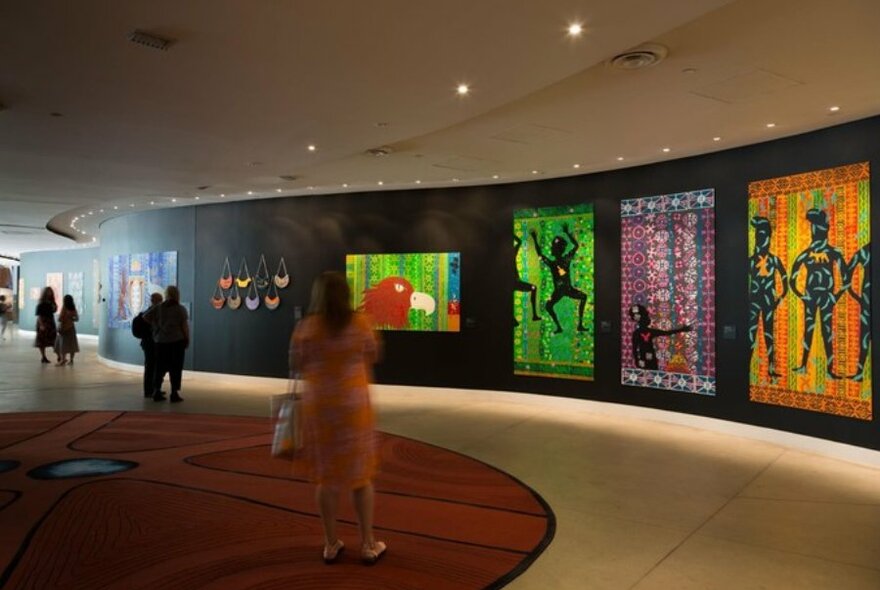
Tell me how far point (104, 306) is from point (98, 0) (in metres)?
12.5

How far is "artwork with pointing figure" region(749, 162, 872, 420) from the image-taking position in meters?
6.07

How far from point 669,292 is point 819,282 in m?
1.78

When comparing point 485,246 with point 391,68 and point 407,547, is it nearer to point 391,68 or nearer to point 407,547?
point 391,68

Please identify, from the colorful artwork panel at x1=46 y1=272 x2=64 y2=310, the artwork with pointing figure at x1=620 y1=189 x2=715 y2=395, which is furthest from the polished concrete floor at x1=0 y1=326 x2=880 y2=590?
the colorful artwork panel at x1=46 y1=272 x2=64 y2=310

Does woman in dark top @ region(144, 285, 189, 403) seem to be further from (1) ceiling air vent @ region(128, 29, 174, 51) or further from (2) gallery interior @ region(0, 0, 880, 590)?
(1) ceiling air vent @ region(128, 29, 174, 51)

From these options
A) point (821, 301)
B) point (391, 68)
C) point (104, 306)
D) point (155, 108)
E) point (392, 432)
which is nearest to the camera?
point (391, 68)

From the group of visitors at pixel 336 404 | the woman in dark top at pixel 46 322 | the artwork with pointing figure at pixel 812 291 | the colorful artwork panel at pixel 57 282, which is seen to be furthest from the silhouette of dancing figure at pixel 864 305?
the colorful artwork panel at pixel 57 282

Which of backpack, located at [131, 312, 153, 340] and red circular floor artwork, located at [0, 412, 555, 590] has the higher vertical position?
backpack, located at [131, 312, 153, 340]

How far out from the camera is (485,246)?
9.75m

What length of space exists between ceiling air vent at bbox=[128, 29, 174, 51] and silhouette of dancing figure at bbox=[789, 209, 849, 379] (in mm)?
6178

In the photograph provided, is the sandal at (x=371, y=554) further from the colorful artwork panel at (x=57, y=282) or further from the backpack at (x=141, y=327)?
the colorful artwork panel at (x=57, y=282)

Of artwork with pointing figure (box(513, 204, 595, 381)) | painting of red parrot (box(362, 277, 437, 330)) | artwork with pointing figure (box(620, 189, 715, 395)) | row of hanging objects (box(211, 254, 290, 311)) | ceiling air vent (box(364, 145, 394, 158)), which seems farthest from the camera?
row of hanging objects (box(211, 254, 290, 311))

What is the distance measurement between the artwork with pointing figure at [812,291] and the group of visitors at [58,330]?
12790mm

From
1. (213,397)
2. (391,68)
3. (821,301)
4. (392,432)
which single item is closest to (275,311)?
(213,397)
